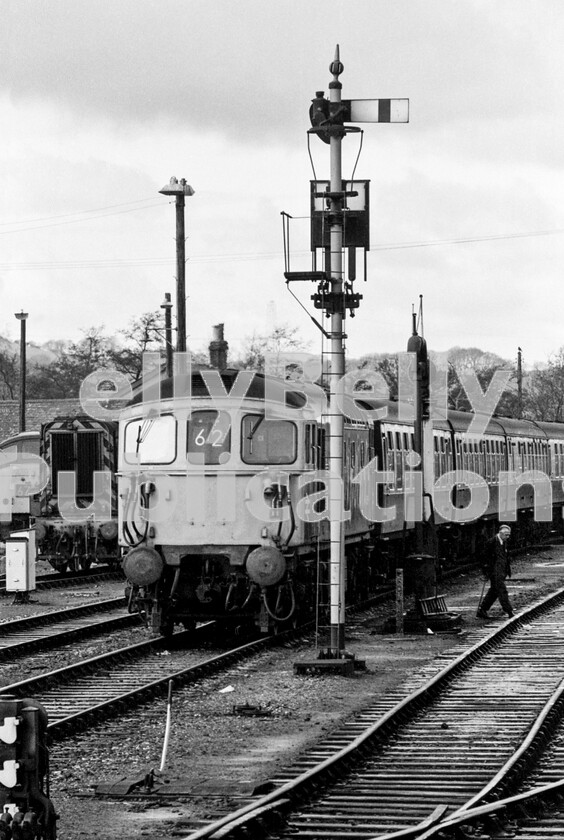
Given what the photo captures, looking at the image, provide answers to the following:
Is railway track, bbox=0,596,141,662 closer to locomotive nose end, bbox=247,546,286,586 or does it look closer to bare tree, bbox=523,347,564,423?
locomotive nose end, bbox=247,546,286,586

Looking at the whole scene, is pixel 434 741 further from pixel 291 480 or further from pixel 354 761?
pixel 291 480

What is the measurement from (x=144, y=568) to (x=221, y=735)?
5020 millimetres

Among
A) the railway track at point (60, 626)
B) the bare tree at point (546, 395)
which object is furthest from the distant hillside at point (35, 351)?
the railway track at point (60, 626)

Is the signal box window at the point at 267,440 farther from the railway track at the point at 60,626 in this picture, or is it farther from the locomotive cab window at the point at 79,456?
the locomotive cab window at the point at 79,456

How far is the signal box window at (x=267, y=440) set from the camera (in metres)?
17.4

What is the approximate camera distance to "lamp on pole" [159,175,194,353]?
104 ft

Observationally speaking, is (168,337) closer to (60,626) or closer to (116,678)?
(60,626)

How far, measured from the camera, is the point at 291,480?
17453 millimetres

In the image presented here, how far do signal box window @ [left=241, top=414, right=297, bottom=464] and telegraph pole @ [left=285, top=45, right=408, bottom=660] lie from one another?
1.56 m

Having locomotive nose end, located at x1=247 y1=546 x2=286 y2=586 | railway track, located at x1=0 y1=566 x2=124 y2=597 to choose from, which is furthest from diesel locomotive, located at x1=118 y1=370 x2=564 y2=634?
railway track, located at x1=0 y1=566 x2=124 y2=597

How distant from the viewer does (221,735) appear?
40.5 ft

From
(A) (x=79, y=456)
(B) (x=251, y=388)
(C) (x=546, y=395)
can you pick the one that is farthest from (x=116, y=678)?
(C) (x=546, y=395)

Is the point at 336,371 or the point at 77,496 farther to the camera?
the point at 77,496

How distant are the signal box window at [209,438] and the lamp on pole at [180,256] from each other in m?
13.3
